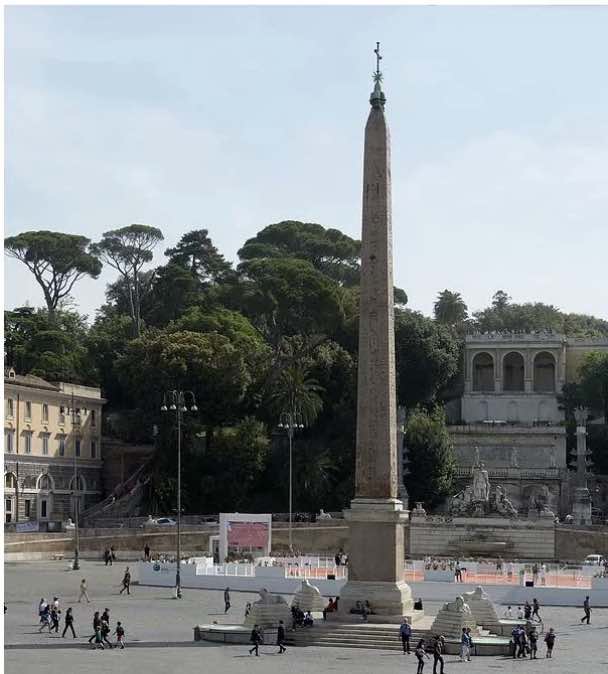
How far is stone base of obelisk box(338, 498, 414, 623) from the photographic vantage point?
32.1m

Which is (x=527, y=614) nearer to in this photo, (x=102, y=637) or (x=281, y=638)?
(x=281, y=638)

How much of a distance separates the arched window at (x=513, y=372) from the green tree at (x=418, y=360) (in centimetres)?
1604

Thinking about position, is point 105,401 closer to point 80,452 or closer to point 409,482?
point 80,452

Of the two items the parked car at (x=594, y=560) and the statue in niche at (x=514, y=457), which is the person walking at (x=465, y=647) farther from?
the statue in niche at (x=514, y=457)

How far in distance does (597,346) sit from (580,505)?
93.2 ft

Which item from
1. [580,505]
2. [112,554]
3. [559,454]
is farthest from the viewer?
[559,454]

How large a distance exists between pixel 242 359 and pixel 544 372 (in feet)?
108

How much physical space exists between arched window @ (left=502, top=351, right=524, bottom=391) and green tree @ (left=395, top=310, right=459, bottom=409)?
52.6 feet

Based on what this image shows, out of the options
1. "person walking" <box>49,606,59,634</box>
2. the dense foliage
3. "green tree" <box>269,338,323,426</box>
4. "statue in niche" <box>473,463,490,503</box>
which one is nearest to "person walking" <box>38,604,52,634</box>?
"person walking" <box>49,606,59,634</box>

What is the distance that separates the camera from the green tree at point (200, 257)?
103 meters

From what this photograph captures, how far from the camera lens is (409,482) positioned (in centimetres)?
7719

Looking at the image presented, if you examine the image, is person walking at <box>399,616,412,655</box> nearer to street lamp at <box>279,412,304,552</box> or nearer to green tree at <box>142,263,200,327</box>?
street lamp at <box>279,412,304,552</box>

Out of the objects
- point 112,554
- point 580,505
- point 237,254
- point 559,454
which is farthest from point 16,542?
point 237,254

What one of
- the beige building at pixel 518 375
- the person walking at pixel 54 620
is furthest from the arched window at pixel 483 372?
the person walking at pixel 54 620
